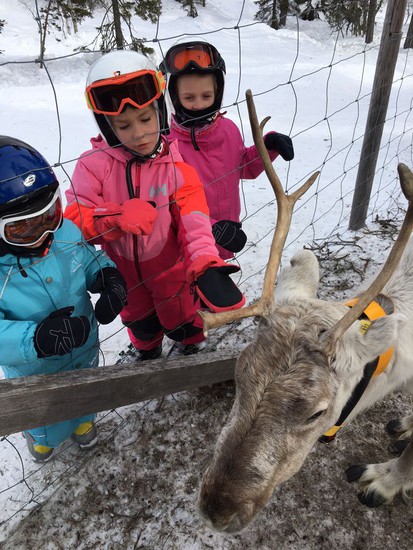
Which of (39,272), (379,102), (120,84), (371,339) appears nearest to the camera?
(371,339)

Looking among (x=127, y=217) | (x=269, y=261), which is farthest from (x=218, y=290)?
(x=127, y=217)

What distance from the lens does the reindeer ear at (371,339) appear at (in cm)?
173

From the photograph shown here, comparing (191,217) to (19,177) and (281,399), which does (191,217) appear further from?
(281,399)

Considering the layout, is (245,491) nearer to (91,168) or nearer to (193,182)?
(193,182)

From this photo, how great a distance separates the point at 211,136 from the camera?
296 centimetres

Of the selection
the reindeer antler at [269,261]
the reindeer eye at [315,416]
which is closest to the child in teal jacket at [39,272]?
the reindeer antler at [269,261]

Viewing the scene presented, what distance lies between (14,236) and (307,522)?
2.30 meters

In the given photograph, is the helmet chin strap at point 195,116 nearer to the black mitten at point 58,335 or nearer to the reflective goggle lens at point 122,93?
the reflective goggle lens at point 122,93

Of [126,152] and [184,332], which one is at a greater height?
[126,152]

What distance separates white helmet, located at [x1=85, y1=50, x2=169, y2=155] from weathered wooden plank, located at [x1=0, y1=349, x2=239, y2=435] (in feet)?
4.64

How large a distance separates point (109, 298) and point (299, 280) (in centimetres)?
107

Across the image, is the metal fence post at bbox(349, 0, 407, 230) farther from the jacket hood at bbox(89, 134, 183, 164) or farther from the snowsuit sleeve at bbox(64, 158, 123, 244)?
the snowsuit sleeve at bbox(64, 158, 123, 244)

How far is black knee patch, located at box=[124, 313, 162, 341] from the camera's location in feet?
10.5

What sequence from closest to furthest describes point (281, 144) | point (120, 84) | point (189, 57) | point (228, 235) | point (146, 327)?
point (120, 84) < point (228, 235) < point (189, 57) < point (281, 144) < point (146, 327)
